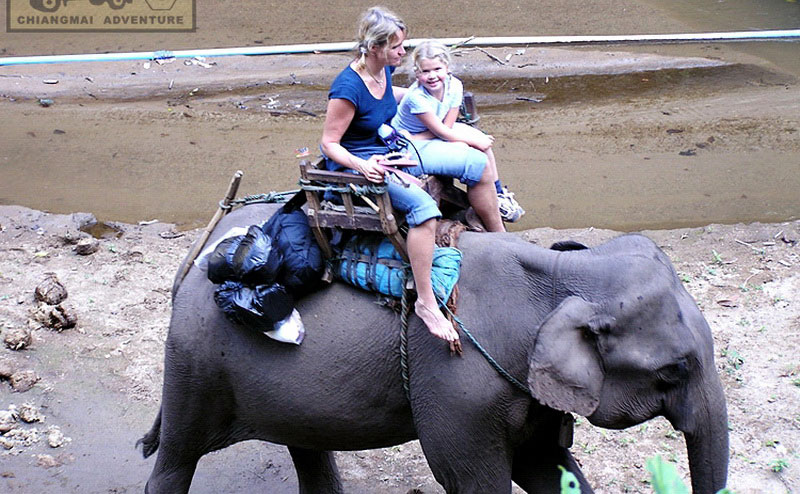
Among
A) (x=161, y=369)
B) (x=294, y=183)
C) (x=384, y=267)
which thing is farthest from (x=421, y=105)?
(x=294, y=183)

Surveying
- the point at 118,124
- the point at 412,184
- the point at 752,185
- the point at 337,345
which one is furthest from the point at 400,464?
the point at 118,124

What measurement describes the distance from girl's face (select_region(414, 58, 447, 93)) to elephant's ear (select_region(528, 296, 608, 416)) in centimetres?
116

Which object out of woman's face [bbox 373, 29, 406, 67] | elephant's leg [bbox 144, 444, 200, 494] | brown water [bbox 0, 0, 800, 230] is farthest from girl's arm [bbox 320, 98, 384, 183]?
brown water [bbox 0, 0, 800, 230]

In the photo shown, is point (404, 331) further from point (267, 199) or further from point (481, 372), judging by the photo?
point (267, 199)

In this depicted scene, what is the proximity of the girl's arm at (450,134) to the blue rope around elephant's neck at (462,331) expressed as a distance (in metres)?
0.72

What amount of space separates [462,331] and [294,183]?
5.45 m

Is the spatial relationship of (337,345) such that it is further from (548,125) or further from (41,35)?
(41,35)

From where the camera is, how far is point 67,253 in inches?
291

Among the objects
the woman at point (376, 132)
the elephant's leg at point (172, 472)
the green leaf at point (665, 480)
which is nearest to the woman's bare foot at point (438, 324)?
the woman at point (376, 132)

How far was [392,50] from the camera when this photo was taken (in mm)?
3770

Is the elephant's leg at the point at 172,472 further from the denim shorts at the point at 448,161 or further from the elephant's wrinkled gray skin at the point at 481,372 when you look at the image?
the denim shorts at the point at 448,161

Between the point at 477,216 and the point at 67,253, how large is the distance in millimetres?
4297

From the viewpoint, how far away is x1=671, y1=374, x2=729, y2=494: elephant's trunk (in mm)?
3449

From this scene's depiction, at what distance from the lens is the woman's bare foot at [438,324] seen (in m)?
3.68
